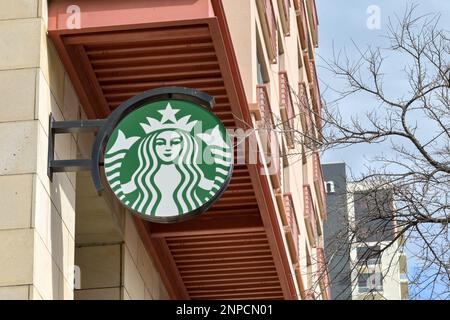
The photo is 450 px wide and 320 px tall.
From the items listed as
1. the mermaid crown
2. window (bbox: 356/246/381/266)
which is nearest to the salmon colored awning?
the mermaid crown

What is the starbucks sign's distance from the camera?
14305 millimetres

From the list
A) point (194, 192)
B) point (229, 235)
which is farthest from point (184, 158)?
point (229, 235)

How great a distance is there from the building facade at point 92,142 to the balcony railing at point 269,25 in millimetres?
1507

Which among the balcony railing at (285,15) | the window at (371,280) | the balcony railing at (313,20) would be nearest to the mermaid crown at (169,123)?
the window at (371,280)

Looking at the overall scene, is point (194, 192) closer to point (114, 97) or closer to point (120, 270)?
point (114, 97)

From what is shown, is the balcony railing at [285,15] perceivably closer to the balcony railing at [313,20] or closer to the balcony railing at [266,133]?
the balcony railing at [266,133]

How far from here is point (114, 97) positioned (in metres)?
16.4

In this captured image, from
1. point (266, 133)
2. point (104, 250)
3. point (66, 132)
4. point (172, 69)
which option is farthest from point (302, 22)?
point (66, 132)

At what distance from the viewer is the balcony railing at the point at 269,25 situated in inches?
886

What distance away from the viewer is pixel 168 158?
47.4ft

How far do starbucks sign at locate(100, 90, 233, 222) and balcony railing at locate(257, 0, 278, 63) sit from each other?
312 inches

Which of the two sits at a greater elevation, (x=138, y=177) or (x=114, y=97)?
(x=114, y=97)

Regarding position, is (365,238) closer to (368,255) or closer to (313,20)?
(368,255)
